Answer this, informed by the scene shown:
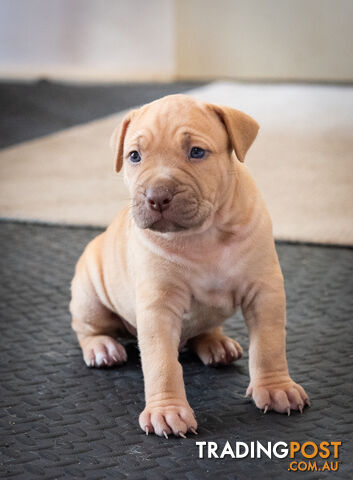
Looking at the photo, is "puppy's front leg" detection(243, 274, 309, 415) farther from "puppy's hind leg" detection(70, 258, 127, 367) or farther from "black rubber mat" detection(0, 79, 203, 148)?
"black rubber mat" detection(0, 79, 203, 148)

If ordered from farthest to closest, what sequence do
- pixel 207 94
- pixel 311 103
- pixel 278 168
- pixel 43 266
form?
pixel 207 94 < pixel 311 103 < pixel 278 168 < pixel 43 266

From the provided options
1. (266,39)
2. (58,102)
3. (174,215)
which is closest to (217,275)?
(174,215)

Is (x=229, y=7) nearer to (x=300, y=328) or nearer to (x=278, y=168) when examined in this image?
(x=278, y=168)

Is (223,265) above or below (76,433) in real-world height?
above

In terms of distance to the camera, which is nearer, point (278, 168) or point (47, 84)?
point (278, 168)

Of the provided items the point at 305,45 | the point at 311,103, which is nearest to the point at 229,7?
the point at 305,45

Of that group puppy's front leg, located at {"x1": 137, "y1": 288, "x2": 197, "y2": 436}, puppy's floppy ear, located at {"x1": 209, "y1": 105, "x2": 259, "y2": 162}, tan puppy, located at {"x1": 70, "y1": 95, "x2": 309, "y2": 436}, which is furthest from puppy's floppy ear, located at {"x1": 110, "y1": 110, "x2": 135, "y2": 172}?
puppy's front leg, located at {"x1": 137, "y1": 288, "x2": 197, "y2": 436}

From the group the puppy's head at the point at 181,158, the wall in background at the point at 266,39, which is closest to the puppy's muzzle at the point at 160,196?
the puppy's head at the point at 181,158

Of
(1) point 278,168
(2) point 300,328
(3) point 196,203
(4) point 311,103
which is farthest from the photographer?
(4) point 311,103

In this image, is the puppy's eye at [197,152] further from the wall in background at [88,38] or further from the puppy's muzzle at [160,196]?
the wall in background at [88,38]
